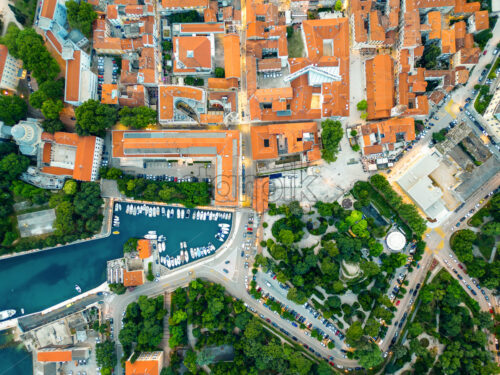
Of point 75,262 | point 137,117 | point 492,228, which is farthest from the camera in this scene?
point 75,262

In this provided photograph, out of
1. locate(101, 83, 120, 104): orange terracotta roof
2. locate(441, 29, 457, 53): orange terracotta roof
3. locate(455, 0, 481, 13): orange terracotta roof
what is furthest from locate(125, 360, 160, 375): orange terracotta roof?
locate(455, 0, 481, 13): orange terracotta roof

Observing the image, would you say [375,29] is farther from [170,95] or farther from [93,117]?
[93,117]

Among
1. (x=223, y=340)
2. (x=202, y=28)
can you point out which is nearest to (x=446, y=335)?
(x=223, y=340)

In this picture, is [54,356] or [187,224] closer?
[54,356]

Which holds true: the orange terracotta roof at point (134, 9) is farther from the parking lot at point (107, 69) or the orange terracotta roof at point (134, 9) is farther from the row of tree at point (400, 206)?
the row of tree at point (400, 206)

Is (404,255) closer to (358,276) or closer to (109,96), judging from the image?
(358,276)

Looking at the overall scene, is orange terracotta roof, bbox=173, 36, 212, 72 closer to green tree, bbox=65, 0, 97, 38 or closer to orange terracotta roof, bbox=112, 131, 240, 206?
orange terracotta roof, bbox=112, 131, 240, 206
